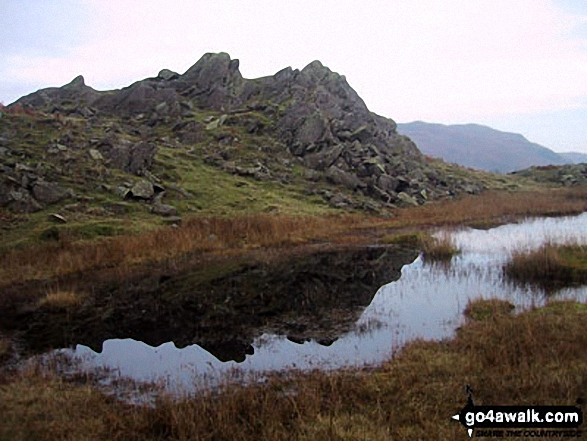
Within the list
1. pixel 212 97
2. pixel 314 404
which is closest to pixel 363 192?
pixel 212 97

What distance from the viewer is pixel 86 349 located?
14617mm

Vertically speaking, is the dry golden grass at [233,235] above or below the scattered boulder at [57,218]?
below

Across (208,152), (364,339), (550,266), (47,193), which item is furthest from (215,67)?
(364,339)

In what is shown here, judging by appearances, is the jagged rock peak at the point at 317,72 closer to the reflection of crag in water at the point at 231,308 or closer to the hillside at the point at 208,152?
the hillside at the point at 208,152

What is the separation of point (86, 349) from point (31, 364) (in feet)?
6.05

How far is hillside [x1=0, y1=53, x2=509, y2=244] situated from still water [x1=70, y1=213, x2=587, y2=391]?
15319 mm

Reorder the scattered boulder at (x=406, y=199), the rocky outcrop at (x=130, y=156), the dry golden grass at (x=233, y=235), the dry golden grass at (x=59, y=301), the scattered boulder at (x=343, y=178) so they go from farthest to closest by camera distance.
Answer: the scattered boulder at (x=343, y=178), the scattered boulder at (x=406, y=199), the rocky outcrop at (x=130, y=156), the dry golden grass at (x=233, y=235), the dry golden grass at (x=59, y=301)

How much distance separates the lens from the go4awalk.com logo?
294 inches

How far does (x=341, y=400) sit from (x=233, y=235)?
2161 cm

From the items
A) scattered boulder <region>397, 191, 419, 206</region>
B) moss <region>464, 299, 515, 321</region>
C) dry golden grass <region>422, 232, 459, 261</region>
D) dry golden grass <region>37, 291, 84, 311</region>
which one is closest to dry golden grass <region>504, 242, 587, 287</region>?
dry golden grass <region>422, 232, 459, 261</region>

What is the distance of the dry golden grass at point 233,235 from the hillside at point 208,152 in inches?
94.9

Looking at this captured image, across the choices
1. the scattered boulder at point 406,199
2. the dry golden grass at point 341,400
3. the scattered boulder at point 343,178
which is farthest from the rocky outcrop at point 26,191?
the scattered boulder at point 406,199

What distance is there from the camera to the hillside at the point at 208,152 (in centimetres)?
3301

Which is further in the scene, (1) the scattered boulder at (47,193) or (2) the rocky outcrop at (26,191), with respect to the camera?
(1) the scattered boulder at (47,193)
